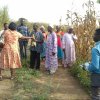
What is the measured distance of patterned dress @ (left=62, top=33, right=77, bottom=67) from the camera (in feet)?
46.3

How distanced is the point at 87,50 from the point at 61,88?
2.94 m

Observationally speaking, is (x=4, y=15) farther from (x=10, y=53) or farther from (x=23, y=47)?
(x=10, y=53)

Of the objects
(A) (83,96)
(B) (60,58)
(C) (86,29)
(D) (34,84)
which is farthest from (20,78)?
(B) (60,58)

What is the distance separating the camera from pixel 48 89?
32.1 ft

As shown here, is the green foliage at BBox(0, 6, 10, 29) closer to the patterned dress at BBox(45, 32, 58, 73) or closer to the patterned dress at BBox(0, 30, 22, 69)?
the patterned dress at BBox(45, 32, 58, 73)

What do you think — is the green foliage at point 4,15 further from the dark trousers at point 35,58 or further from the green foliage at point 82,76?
the green foliage at point 82,76

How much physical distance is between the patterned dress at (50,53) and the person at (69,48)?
4.69 ft

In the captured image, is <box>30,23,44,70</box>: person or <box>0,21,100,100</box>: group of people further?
<box>30,23,44,70</box>: person

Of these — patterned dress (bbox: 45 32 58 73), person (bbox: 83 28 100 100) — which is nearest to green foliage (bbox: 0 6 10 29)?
patterned dress (bbox: 45 32 58 73)

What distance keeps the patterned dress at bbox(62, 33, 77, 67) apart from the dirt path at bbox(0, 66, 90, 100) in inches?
58.2

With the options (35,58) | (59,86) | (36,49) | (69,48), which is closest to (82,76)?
(59,86)

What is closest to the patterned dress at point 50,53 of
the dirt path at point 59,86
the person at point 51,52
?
the person at point 51,52

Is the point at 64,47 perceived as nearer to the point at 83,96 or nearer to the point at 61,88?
the point at 61,88

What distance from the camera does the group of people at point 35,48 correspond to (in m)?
10.7
